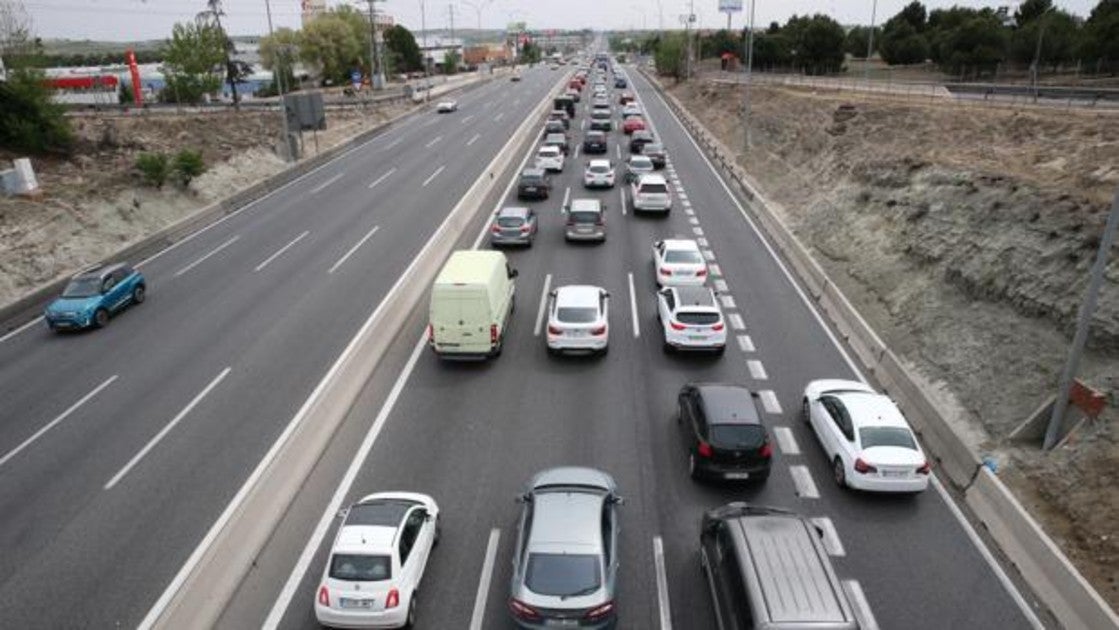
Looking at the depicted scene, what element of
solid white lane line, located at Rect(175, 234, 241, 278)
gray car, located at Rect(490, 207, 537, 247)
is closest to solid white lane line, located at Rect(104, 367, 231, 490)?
solid white lane line, located at Rect(175, 234, 241, 278)

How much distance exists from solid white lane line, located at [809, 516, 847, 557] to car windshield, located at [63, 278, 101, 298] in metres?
22.3

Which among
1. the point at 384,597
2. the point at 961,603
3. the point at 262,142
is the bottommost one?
the point at 961,603

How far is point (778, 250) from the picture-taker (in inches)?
1199

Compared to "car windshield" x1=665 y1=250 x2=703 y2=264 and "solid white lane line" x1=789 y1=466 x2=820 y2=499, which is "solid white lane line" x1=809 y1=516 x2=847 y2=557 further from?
"car windshield" x1=665 y1=250 x2=703 y2=264

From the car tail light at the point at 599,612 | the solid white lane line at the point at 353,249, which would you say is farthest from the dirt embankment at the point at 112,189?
the car tail light at the point at 599,612

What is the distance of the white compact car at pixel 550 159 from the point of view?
1757 inches

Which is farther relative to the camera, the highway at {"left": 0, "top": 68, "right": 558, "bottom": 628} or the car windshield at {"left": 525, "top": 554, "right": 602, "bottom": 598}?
the highway at {"left": 0, "top": 68, "right": 558, "bottom": 628}

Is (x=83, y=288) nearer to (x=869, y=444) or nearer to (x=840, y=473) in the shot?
(x=840, y=473)

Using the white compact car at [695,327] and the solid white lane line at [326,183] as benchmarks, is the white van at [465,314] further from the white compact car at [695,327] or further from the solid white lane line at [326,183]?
the solid white lane line at [326,183]

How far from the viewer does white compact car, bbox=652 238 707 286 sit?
985 inches

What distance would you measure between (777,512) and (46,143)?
43.0m

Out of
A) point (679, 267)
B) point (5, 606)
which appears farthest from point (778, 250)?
point (5, 606)

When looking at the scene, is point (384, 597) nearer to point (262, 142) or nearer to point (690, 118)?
point (262, 142)

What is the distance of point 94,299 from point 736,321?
2017 centimetres
